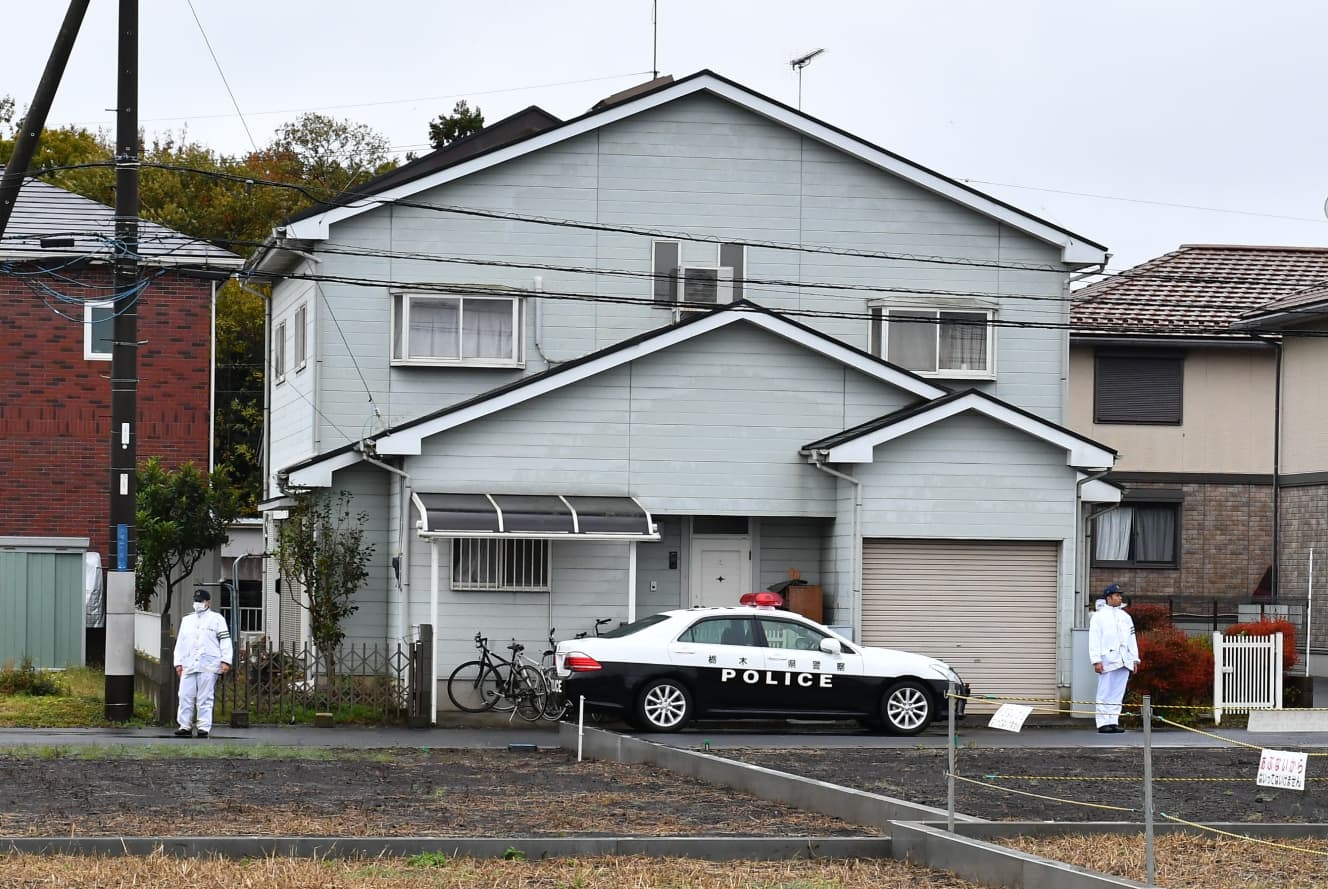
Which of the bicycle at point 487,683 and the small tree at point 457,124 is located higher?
the small tree at point 457,124

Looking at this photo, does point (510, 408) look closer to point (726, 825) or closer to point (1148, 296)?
point (726, 825)

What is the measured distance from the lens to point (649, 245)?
29.8 metres

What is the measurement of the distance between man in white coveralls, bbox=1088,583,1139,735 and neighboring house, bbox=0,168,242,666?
1616cm

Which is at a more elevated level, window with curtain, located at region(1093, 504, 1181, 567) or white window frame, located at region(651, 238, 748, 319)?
white window frame, located at region(651, 238, 748, 319)

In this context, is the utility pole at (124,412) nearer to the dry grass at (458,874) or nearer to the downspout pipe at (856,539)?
the downspout pipe at (856,539)

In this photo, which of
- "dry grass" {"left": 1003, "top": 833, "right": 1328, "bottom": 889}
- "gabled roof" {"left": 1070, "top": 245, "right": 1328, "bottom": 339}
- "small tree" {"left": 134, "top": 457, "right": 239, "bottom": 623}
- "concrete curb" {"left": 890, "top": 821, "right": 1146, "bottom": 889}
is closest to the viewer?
"concrete curb" {"left": 890, "top": 821, "right": 1146, "bottom": 889}

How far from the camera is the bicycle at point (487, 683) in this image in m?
24.5

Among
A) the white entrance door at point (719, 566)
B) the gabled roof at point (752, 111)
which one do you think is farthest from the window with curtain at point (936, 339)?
the white entrance door at point (719, 566)

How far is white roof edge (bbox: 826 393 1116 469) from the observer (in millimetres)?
25797

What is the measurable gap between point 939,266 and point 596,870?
20.1 meters

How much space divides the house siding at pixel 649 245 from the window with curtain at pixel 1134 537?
7473 mm

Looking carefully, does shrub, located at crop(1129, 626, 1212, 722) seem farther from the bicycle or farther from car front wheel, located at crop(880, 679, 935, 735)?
the bicycle

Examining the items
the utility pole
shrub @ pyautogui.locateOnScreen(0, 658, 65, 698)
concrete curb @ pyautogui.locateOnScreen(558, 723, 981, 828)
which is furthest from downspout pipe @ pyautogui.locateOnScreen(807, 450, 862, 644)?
shrub @ pyautogui.locateOnScreen(0, 658, 65, 698)

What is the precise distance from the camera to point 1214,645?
26.2 m
